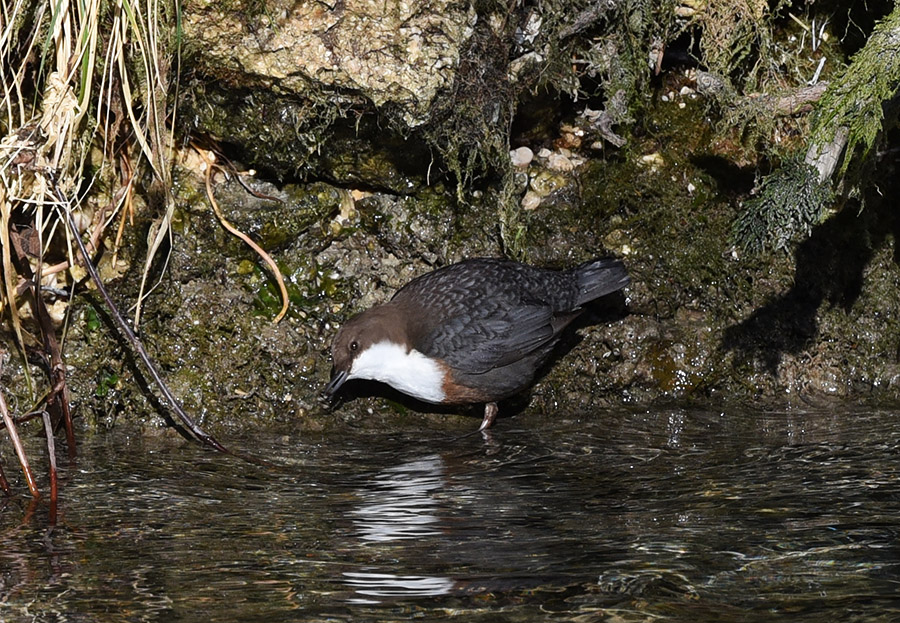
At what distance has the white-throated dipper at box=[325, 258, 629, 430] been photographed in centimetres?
520

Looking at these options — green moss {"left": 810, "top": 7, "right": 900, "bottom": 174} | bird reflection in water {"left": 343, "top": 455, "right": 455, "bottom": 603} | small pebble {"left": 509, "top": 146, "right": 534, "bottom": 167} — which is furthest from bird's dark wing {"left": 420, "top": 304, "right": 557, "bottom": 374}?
green moss {"left": 810, "top": 7, "right": 900, "bottom": 174}

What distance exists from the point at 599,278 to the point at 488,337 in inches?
26.1

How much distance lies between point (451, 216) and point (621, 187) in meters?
0.97

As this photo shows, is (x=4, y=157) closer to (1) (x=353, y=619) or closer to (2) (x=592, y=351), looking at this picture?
(1) (x=353, y=619)

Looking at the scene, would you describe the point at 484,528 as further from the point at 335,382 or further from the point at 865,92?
the point at 865,92

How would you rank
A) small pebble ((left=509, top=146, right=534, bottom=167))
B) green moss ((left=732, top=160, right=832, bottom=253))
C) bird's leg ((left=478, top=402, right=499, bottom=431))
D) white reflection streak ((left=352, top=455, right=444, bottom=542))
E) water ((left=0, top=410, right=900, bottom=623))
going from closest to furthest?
water ((left=0, top=410, right=900, bottom=623))
white reflection streak ((left=352, top=455, right=444, bottom=542))
green moss ((left=732, top=160, right=832, bottom=253))
bird's leg ((left=478, top=402, right=499, bottom=431))
small pebble ((left=509, top=146, right=534, bottom=167))

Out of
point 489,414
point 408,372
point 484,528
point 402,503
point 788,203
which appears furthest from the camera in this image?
point 489,414

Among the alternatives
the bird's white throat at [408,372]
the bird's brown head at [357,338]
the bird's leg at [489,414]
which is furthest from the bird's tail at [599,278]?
the bird's brown head at [357,338]

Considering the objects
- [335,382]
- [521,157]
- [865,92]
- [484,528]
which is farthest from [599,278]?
[484,528]

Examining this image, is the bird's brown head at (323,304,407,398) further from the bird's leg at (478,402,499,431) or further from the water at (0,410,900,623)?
the bird's leg at (478,402,499,431)

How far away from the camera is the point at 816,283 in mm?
5762

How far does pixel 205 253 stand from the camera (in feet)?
17.5

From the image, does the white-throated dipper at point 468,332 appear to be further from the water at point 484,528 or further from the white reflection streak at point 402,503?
the white reflection streak at point 402,503

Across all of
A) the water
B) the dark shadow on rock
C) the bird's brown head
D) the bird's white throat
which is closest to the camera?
the water
